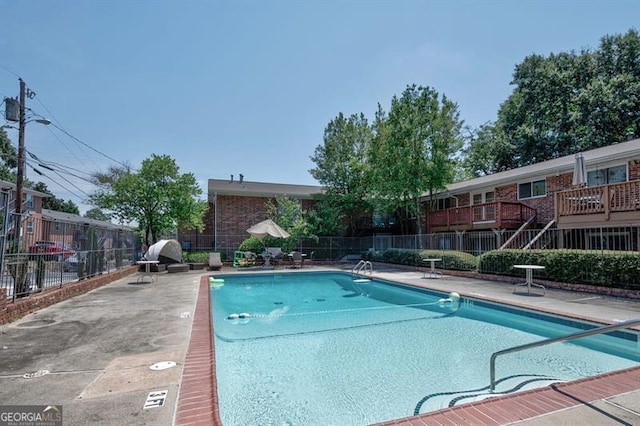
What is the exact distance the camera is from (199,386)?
11.7 feet

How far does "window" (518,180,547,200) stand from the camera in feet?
56.3

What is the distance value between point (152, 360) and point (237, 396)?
1.23 metres

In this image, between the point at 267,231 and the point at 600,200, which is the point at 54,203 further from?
the point at 600,200

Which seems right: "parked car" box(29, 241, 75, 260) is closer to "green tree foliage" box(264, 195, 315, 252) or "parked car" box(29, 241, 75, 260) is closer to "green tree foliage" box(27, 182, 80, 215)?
"green tree foliage" box(264, 195, 315, 252)

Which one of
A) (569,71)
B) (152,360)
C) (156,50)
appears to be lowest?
→ (152,360)

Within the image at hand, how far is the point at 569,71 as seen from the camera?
1156 inches

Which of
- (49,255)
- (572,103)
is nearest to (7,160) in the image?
(49,255)

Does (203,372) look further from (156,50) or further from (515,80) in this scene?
(515,80)

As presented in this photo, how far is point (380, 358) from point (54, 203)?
67.1 m

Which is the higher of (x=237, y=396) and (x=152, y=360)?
(x=152, y=360)

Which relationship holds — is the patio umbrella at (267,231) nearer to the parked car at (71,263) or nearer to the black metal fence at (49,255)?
the black metal fence at (49,255)

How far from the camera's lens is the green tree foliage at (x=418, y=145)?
66.0 feet

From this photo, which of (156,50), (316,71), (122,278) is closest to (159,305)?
(122,278)

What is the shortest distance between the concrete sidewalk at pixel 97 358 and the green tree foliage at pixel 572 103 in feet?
105
